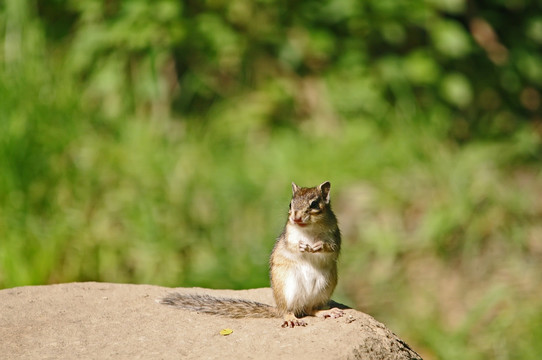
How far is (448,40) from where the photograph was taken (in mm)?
7727

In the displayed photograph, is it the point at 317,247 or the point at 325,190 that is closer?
the point at 317,247

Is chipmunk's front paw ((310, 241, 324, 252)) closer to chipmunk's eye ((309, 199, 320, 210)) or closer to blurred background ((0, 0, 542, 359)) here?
chipmunk's eye ((309, 199, 320, 210))

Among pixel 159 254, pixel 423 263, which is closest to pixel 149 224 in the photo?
pixel 159 254

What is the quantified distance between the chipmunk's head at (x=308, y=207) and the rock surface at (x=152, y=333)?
0.46m

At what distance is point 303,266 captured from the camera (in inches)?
156

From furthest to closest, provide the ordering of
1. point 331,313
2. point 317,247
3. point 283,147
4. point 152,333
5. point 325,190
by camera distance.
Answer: point 283,147 < point 325,190 < point 331,313 < point 317,247 < point 152,333

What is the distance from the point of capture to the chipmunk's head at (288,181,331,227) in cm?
390

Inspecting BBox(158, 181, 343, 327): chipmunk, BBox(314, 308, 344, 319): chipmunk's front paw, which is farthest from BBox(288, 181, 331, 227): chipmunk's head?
BBox(314, 308, 344, 319): chipmunk's front paw

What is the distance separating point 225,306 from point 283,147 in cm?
391

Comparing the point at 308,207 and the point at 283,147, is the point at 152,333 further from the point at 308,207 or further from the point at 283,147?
the point at 283,147

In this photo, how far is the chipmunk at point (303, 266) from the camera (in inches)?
155

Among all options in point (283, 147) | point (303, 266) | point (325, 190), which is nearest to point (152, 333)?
point (303, 266)

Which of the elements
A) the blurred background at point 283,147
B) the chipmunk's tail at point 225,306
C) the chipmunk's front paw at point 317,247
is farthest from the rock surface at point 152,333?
the blurred background at point 283,147

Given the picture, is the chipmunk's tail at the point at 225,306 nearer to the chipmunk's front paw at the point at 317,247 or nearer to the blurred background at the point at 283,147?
the chipmunk's front paw at the point at 317,247
